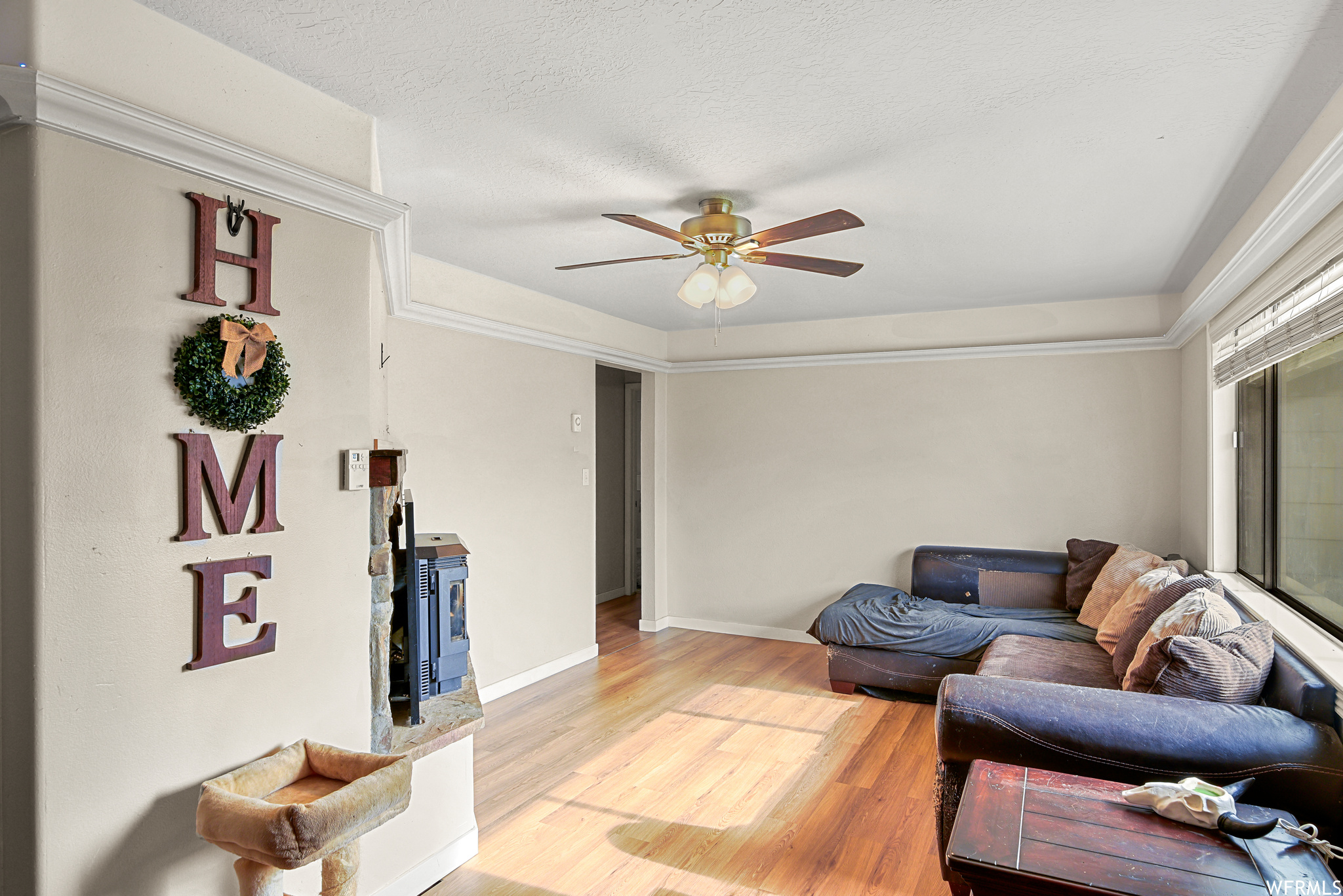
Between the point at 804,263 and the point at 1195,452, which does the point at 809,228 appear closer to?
the point at 804,263

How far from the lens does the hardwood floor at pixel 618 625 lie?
5473 millimetres

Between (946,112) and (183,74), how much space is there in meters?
1.92

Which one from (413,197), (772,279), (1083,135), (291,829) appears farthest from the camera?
(772,279)

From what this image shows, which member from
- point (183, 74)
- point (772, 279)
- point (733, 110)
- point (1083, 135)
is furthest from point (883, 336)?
point (183, 74)

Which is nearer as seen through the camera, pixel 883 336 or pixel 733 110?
pixel 733 110

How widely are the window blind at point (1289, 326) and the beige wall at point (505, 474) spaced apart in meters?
3.53

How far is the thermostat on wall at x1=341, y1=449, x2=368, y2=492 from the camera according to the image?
1.99 m

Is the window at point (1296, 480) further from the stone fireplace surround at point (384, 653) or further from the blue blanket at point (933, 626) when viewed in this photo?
the stone fireplace surround at point (384, 653)

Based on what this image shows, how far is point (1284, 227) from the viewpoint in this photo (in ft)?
7.66

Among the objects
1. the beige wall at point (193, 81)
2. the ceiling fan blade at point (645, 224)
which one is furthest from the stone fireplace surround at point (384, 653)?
the ceiling fan blade at point (645, 224)

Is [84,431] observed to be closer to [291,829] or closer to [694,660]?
[291,829]

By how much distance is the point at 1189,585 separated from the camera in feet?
9.68

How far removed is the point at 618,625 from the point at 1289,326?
15.6 feet

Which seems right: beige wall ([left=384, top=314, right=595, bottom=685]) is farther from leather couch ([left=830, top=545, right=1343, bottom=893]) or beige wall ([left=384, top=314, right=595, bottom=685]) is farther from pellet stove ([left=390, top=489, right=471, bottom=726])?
leather couch ([left=830, top=545, right=1343, bottom=893])
